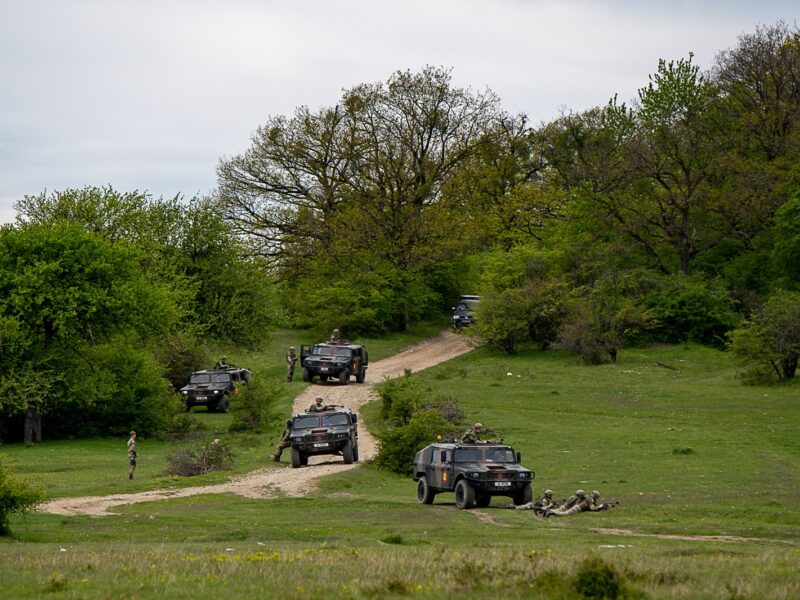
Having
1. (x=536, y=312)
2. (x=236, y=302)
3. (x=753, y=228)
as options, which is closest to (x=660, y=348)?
(x=536, y=312)

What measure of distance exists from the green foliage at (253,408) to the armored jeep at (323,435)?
9.58 metres

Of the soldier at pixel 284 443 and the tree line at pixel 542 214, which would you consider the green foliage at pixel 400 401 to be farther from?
the tree line at pixel 542 214

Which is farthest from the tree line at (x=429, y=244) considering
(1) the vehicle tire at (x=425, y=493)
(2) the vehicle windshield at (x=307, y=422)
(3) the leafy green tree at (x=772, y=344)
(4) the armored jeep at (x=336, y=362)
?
(1) the vehicle tire at (x=425, y=493)

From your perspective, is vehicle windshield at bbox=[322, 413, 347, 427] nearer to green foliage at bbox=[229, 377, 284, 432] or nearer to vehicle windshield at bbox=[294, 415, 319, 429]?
vehicle windshield at bbox=[294, 415, 319, 429]

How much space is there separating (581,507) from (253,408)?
22.2m

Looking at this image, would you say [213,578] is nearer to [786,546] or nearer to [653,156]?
[786,546]

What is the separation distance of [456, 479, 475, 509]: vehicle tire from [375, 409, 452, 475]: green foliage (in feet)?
25.5

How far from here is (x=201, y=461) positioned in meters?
34.8

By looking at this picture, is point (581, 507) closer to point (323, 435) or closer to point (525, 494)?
point (525, 494)

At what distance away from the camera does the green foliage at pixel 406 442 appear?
33.9 m

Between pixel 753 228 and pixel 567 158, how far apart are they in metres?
23.9

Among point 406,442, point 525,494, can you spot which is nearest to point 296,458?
point 406,442

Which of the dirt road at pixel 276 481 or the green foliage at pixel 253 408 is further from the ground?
the green foliage at pixel 253 408

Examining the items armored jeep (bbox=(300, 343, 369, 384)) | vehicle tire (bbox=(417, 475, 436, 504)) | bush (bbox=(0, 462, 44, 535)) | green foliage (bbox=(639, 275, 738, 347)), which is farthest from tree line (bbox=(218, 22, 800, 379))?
bush (bbox=(0, 462, 44, 535))
